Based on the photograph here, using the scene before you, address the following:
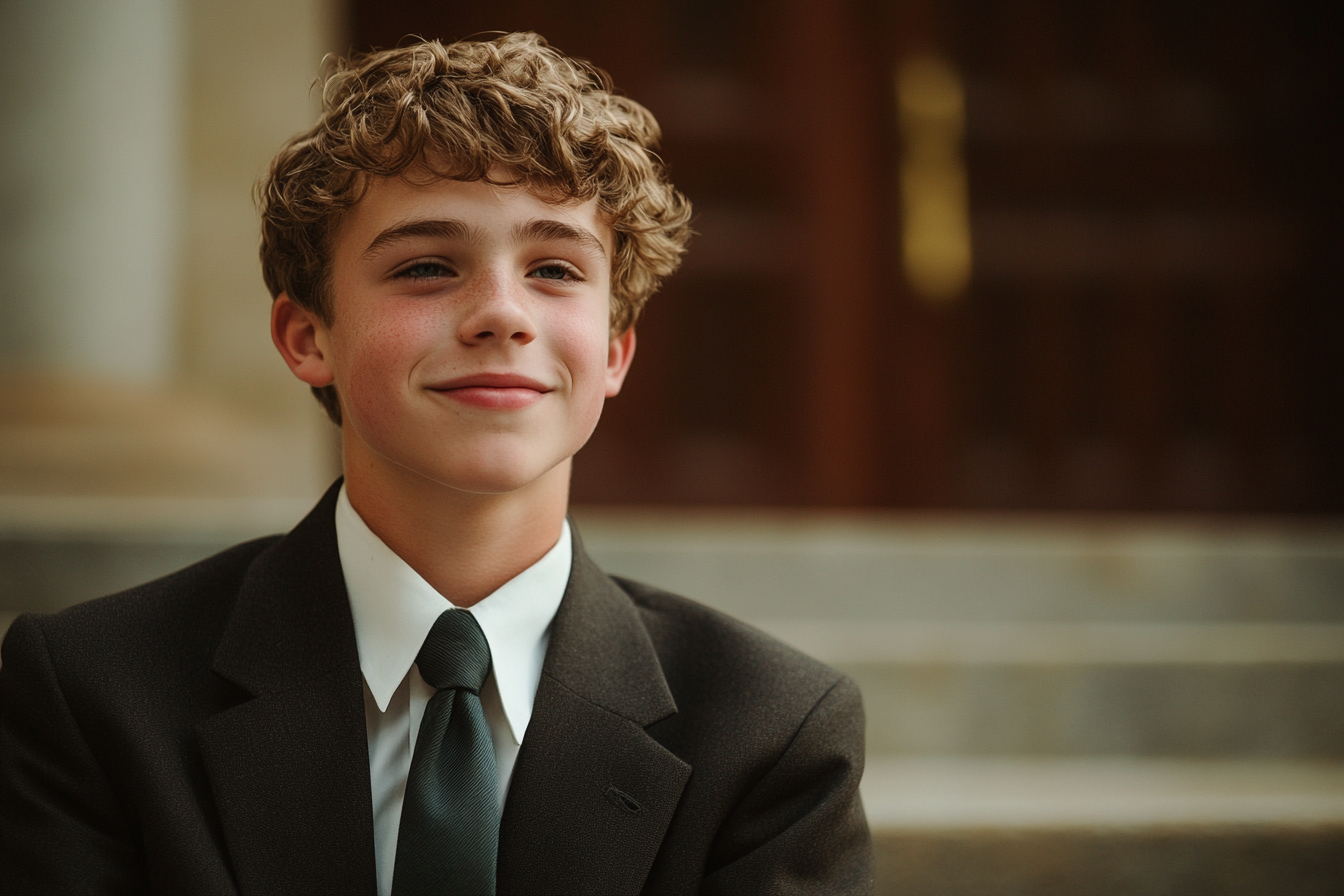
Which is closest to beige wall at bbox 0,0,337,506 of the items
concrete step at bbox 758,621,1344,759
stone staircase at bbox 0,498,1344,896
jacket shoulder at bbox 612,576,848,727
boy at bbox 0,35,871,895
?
stone staircase at bbox 0,498,1344,896

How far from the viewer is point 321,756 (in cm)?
123

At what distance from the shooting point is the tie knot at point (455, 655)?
1259mm

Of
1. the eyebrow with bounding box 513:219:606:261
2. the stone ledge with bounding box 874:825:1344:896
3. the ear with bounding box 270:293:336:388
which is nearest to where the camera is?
the eyebrow with bounding box 513:219:606:261

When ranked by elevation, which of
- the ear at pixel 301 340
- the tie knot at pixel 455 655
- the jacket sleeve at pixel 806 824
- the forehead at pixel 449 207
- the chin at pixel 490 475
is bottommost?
the jacket sleeve at pixel 806 824

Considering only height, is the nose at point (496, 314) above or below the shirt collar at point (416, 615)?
above

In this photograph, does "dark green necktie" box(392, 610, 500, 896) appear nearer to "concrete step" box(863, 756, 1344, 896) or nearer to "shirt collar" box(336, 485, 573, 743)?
"shirt collar" box(336, 485, 573, 743)

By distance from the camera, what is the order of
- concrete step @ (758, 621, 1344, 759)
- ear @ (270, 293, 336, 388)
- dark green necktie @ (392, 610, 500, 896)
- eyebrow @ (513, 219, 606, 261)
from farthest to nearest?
concrete step @ (758, 621, 1344, 759)
ear @ (270, 293, 336, 388)
eyebrow @ (513, 219, 606, 261)
dark green necktie @ (392, 610, 500, 896)

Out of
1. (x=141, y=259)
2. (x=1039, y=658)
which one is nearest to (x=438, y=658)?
(x=1039, y=658)

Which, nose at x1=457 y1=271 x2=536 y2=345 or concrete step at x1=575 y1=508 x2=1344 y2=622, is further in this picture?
concrete step at x1=575 y1=508 x2=1344 y2=622

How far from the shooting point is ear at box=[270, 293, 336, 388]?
1.44 metres

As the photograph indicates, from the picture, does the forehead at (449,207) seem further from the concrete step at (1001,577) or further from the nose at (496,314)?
the concrete step at (1001,577)

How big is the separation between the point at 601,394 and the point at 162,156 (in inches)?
110

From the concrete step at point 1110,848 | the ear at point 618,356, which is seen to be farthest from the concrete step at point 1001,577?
the ear at point 618,356

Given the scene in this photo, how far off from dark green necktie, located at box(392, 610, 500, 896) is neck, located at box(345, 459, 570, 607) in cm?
8
